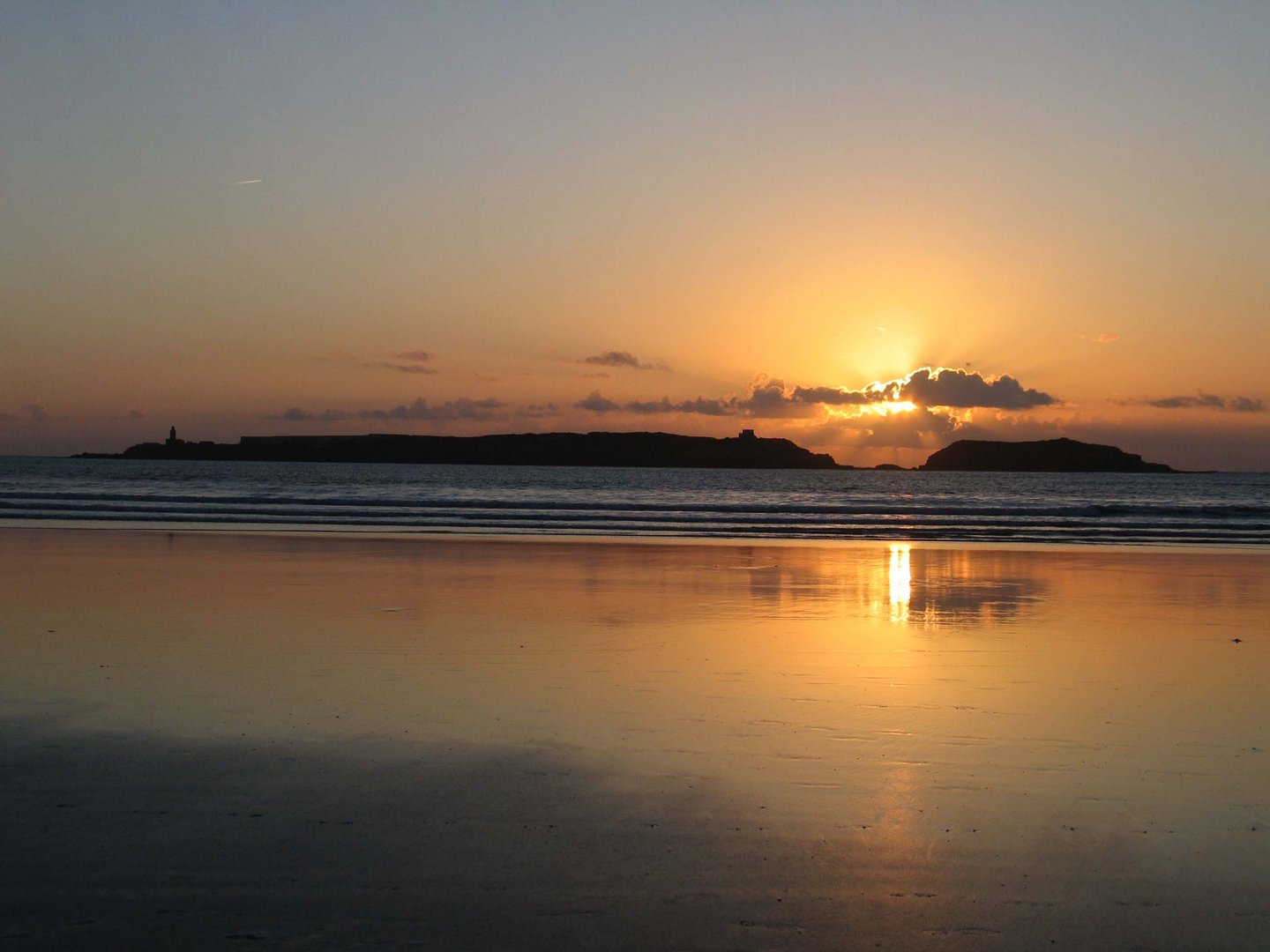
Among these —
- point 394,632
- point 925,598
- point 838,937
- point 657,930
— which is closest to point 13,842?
point 657,930

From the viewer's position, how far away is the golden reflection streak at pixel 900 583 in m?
12.9

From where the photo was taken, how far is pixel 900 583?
16.4m

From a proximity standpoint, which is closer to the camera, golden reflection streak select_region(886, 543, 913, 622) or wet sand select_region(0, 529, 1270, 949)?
wet sand select_region(0, 529, 1270, 949)

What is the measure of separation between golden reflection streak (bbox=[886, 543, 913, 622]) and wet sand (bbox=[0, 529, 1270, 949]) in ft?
1.40

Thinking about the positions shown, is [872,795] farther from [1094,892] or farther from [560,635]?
[560,635]

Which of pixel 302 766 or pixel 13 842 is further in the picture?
pixel 302 766

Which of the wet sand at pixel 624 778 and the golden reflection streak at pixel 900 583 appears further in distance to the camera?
the golden reflection streak at pixel 900 583

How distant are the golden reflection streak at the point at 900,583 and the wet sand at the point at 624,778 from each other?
427 mm

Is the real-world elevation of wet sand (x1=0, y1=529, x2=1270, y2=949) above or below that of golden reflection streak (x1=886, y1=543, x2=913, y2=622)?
above

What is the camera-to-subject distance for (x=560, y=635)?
34.9 ft

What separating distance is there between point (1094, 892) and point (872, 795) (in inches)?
53.2

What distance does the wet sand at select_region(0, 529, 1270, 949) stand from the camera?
426cm

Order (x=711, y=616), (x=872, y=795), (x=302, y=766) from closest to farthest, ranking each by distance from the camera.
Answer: (x=872, y=795) → (x=302, y=766) → (x=711, y=616)

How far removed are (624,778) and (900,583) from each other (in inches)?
446
